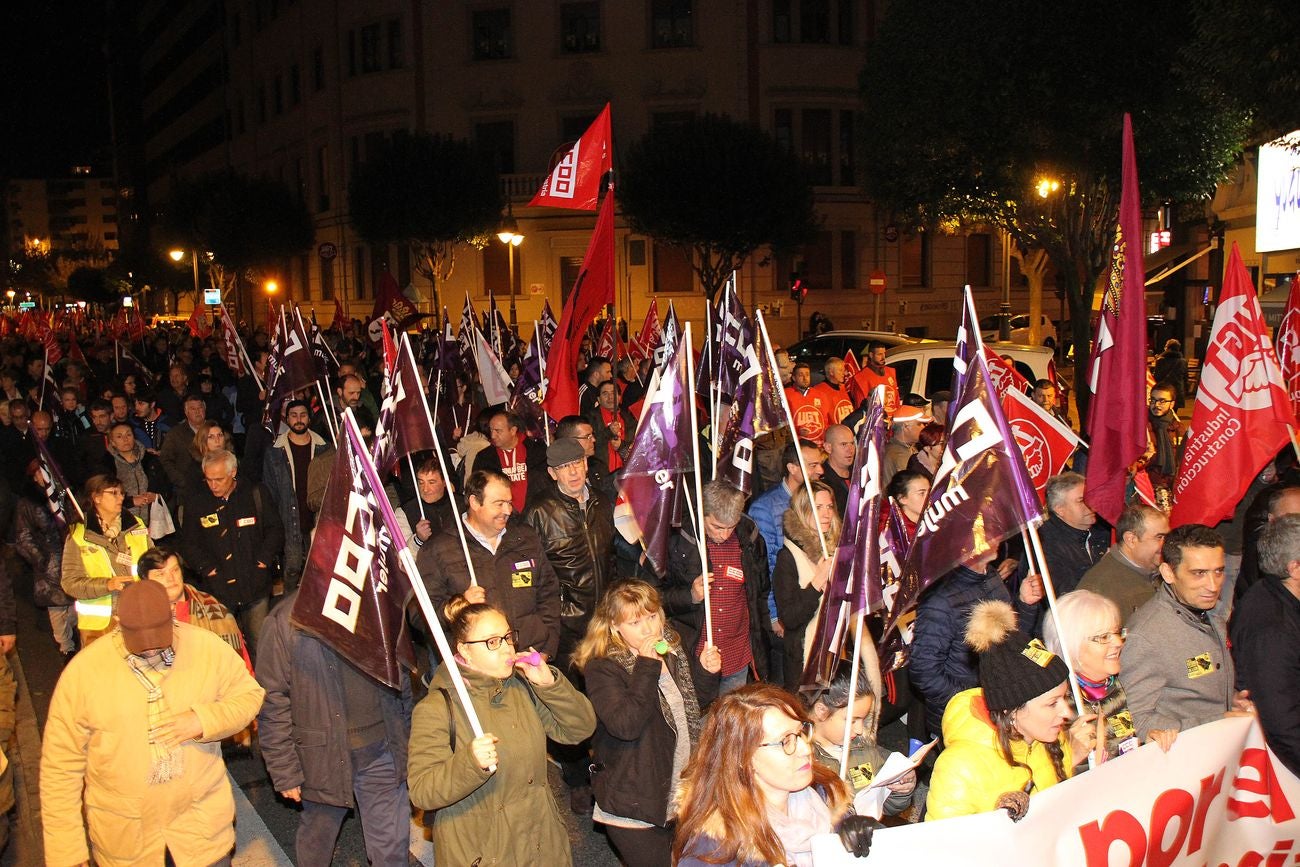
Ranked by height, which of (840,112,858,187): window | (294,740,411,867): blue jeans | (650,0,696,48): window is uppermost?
(650,0,696,48): window

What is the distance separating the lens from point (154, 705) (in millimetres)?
4094

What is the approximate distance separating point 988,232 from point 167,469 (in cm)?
3553

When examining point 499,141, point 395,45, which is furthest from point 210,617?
point 395,45

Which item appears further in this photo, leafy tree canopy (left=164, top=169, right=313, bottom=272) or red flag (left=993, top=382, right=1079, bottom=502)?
leafy tree canopy (left=164, top=169, right=313, bottom=272)

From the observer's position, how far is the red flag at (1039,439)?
7570mm

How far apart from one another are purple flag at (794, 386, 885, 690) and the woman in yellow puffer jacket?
708 mm

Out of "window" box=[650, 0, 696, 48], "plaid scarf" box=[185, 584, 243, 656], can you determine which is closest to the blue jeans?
"plaid scarf" box=[185, 584, 243, 656]

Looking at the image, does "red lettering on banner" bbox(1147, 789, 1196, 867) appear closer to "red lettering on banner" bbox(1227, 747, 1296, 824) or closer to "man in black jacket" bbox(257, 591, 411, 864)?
"red lettering on banner" bbox(1227, 747, 1296, 824)

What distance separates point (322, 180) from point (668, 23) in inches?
638

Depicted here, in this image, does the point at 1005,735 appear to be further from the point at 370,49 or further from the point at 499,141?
the point at 370,49

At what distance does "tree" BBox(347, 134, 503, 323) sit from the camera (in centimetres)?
3741

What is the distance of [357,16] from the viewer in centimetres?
4222

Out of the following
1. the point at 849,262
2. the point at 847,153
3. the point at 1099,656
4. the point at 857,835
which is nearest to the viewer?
the point at 857,835

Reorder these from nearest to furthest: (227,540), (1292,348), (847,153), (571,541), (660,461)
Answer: (660,461) < (571,541) < (227,540) < (1292,348) < (847,153)
